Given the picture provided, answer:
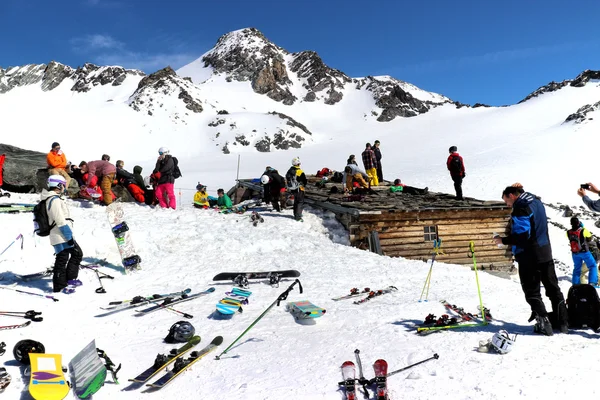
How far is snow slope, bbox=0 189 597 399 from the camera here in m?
4.24

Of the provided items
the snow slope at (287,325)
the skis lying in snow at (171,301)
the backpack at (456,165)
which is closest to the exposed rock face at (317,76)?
the backpack at (456,165)

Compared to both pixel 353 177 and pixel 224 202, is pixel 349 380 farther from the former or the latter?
pixel 224 202

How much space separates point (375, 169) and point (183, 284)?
12.8 meters

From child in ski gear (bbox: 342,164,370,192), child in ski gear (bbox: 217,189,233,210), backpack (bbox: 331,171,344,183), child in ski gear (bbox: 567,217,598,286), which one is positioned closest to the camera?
child in ski gear (bbox: 567,217,598,286)

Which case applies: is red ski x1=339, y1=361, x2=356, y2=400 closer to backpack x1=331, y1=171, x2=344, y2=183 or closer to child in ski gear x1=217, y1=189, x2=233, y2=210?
child in ski gear x1=217, y1=189, x2=233, y2=210

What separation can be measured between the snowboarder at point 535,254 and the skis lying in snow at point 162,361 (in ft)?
A: 13.9

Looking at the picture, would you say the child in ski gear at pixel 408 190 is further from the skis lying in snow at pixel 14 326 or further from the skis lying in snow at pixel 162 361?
the skis lying in snow at pixel 14 326

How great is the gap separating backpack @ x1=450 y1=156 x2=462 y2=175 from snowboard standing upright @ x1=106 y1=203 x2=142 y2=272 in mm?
11378

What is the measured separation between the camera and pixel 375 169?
19547 millimetres

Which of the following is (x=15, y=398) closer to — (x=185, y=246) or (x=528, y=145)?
(x=185, y=246)

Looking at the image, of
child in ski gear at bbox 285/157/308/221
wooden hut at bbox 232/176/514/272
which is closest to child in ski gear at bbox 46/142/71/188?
child in ski gear at bbox 285/157/308/221

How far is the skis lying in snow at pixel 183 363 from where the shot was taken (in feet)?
14.7

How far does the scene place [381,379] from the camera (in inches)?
159

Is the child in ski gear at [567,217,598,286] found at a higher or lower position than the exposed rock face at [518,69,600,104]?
lower
